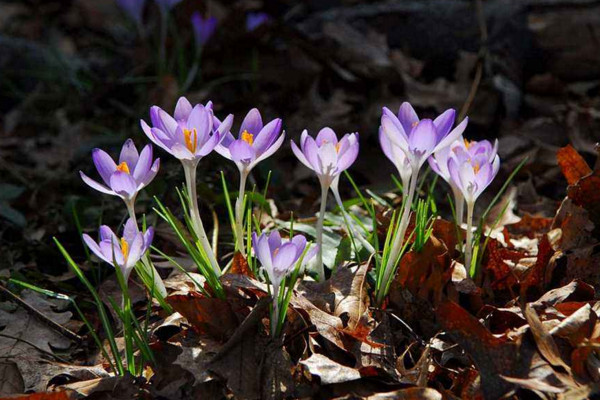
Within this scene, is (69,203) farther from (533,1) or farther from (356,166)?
(533,1)

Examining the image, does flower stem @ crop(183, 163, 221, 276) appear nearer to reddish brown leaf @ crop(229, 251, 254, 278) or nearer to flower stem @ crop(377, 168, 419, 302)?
reddish brown leaf @ crop(229, 251, 254, 278)

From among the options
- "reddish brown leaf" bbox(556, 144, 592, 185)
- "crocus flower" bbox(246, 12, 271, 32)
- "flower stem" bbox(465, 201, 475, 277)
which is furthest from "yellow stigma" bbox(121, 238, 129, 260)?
"crocus flower" bbox(246, 12, 271, 32)

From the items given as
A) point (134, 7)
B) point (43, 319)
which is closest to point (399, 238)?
point (43, 319)

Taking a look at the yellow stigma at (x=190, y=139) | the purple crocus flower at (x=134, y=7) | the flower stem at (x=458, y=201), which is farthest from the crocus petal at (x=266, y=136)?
the purple crocus flower at (x=134, y=7)

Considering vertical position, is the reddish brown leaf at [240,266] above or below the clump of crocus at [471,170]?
below

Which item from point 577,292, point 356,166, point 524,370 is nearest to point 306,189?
point 356,166

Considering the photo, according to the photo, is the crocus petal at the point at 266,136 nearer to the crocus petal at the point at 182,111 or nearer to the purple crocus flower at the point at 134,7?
the crocus petal at the point at 182,111

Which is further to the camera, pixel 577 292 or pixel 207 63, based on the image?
pixel 207 63
